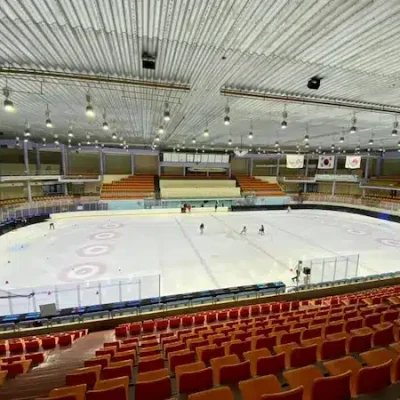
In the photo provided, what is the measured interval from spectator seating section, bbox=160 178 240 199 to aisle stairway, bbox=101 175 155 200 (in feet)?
5.54

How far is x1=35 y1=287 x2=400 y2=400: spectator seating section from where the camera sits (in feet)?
8.79

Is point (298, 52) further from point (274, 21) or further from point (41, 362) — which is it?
point (41, 362)

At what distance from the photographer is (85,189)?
33844 mm

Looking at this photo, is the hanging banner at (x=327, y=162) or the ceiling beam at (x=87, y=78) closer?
the ceiling beam at (x=87, y=78)

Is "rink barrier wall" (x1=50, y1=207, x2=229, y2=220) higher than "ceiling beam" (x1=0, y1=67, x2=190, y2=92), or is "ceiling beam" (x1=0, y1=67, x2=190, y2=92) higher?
"ceiling beam" (x1=0, y1=67, x2=190, y2=92)

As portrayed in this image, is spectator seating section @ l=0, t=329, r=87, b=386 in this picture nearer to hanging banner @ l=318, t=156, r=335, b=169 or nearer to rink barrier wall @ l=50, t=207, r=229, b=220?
rink barrier wall @ l=50, t=207, r=229, b=220

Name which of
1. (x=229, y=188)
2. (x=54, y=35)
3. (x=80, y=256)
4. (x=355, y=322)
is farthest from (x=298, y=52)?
(x=229, y=188)

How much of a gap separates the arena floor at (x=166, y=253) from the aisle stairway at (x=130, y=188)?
5625mm

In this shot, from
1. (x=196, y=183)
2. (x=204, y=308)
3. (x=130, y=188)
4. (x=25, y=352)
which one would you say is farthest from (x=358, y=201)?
→ (x=25, y=352)

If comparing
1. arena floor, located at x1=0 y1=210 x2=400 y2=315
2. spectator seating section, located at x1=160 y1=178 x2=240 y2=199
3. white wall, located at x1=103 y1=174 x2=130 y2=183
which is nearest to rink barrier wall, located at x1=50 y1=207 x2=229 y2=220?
arena floor, located at x1=0 y1=210 x2=400 y2=315

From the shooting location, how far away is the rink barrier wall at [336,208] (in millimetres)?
25250

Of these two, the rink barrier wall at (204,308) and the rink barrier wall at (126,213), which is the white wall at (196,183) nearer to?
the rink barrier wall at (126,213)

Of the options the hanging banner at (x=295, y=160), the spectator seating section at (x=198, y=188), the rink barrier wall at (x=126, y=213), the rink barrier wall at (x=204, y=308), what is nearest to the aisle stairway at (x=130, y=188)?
the spectator seating section at (x=198, y=188)

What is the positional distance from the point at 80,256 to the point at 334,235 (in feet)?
55.6
